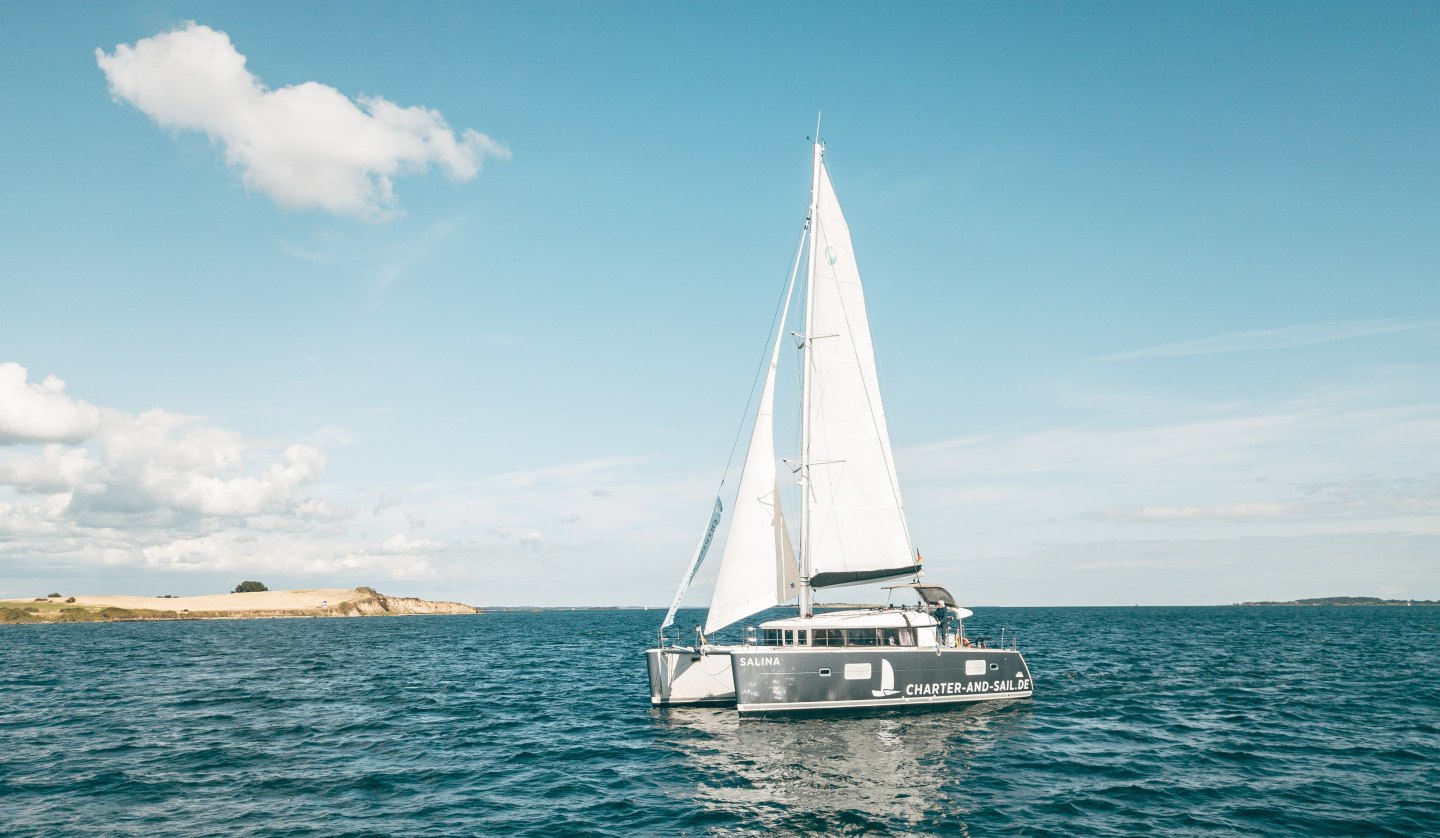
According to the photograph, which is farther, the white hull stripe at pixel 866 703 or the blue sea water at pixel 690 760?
the white hull stripe at pixel 866 703

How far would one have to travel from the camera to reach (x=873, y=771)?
62.0 ft

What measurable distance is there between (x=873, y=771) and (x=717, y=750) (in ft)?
14.9

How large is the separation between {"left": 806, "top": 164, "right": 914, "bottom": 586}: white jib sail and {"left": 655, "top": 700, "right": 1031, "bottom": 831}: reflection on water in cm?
546

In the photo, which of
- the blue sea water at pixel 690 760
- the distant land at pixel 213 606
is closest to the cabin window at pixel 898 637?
the blue sea water at pixel 690 760

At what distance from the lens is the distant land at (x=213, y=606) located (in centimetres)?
10050

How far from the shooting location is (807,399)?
27.7 m

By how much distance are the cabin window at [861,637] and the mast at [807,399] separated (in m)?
1.61

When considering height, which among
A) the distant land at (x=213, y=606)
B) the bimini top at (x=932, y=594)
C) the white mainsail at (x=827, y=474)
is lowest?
the distant land at (x=213, y=606)

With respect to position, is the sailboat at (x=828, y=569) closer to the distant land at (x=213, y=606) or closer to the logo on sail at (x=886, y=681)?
the logo on sail at (x=886, y=681)

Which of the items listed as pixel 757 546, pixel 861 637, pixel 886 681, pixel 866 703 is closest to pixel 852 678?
pixel 866 703

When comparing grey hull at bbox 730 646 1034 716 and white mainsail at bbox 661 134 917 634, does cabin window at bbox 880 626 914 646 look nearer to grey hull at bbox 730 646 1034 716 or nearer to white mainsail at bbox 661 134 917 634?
grey hull at bbox 730 646 1034 716

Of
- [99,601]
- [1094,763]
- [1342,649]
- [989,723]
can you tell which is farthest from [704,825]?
[99,601]

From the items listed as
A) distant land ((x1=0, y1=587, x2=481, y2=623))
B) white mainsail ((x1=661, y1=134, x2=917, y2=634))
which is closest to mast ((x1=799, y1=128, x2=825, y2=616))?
white mainsail ((x1=661, y1=134, x2=917, y2=634))

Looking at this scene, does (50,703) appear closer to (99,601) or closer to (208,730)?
(208,730)
